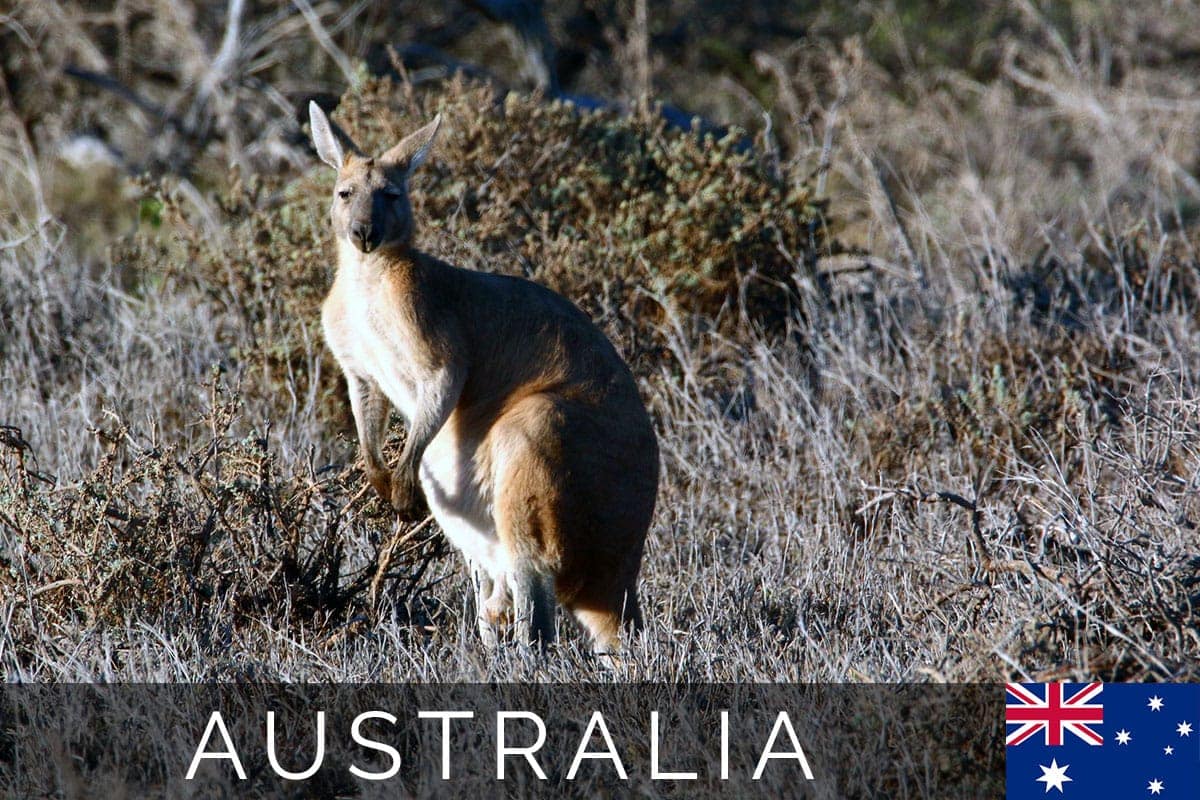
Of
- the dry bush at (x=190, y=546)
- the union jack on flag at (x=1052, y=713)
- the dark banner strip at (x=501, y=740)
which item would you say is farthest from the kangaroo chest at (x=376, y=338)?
the union jack on flag at (x=1052, y=713)

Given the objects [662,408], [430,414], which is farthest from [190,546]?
[662,408]

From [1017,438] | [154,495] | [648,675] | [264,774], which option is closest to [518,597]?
[648,675]

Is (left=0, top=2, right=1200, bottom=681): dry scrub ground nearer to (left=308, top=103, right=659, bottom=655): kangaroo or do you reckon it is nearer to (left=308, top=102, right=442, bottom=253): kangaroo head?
(left=308, top=103, right=659, bottom=655): kangaroo

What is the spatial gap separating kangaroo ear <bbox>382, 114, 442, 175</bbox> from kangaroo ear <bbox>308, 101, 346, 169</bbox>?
0.17m

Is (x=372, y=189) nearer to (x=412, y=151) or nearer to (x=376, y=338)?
(x=412, y=151)

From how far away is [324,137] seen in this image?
4.51m

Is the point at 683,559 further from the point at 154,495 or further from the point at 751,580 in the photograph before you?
the point at 154,495

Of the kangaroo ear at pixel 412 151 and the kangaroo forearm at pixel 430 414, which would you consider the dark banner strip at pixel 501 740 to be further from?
the kangaroo ear at pixel 412 151

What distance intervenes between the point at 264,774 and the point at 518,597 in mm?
917

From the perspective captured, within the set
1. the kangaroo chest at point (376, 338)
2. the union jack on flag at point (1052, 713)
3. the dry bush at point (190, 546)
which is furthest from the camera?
the kangaroo chest at point (376, 338)

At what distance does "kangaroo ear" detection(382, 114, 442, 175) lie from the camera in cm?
441

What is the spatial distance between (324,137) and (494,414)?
1.08 m

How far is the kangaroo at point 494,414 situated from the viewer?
4.06 metres

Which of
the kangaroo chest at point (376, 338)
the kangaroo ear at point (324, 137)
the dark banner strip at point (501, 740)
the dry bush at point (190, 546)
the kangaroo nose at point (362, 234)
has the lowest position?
the dark banner strip at point (501, 740)
